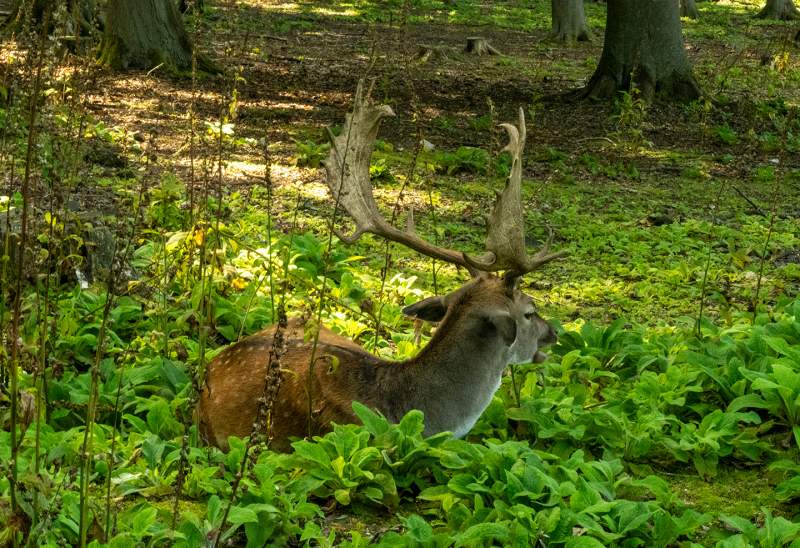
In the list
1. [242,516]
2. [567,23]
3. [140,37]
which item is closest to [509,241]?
[242,516]

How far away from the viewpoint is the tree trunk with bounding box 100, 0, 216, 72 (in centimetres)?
1608

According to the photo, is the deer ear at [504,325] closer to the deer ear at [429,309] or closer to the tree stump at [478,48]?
the deer ear at [429,309]

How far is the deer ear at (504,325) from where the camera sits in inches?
214

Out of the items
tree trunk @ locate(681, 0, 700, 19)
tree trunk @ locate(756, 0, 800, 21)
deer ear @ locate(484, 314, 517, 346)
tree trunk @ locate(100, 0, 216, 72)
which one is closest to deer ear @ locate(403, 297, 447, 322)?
deer ear @ locate(484, 314, 517, 346)

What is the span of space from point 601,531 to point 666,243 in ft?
19.5

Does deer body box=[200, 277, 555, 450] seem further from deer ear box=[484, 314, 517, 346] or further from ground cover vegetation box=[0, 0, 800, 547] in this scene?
ground cover vegetation box=[0, 0, 800, 547]

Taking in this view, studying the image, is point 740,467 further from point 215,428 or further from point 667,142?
point 667,142

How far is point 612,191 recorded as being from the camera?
38.4 ft

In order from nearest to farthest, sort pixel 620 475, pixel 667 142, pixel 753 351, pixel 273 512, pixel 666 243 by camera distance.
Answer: pixel 273 512, pixel 620 475, pixel 753 351, pixel 666 243, pixel 667 142

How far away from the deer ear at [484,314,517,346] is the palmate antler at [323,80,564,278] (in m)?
0.34

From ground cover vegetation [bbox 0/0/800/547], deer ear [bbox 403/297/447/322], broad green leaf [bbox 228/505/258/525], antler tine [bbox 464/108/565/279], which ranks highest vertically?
antler tine [bbox 464/108/565/279]

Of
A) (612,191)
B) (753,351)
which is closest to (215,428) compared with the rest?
(753,351)

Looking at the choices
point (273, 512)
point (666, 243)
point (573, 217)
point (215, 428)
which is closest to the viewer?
point (273, 512)

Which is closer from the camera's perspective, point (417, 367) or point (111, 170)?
point (417, 367)
